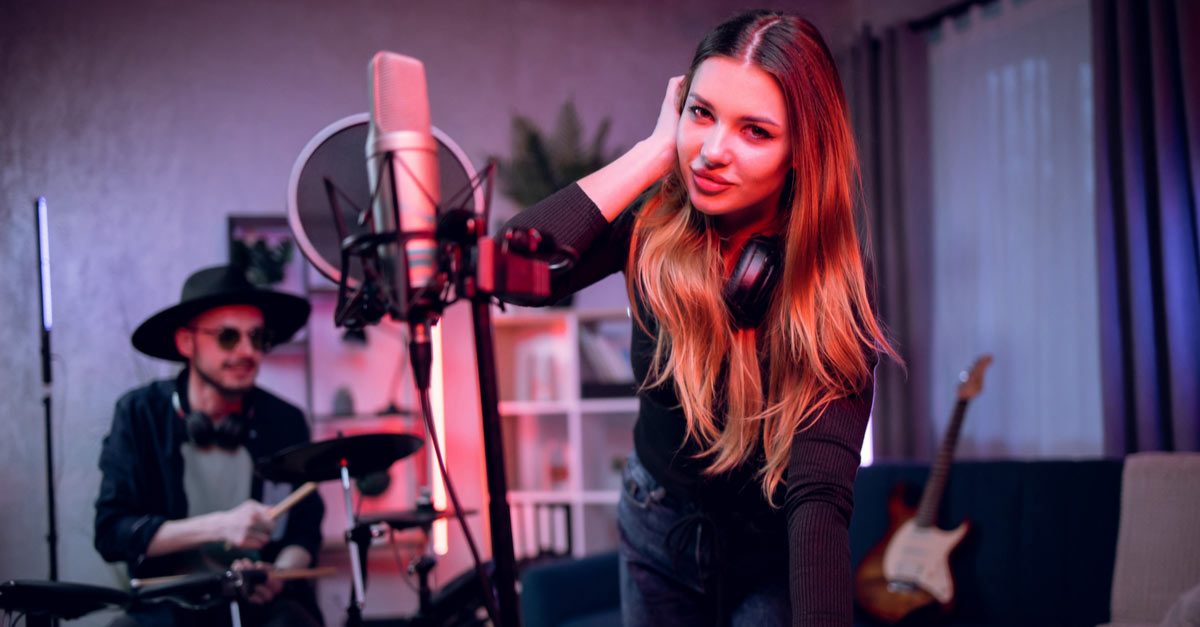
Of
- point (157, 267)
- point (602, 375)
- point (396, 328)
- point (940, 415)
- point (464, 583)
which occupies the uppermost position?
point (157, 267)

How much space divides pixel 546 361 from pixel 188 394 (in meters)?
1.58

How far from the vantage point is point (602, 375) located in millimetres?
3793

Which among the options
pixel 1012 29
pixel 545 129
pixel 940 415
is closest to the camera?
pixel 1012 29

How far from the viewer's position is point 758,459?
1169 mm

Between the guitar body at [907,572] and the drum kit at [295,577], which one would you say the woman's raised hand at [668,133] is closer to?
the drum kit at [295,577]

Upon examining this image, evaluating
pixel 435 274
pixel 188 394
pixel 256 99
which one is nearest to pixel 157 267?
pixel 256 99

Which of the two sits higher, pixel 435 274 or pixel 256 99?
pixel 256 99

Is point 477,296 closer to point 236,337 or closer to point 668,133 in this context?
point 668,133

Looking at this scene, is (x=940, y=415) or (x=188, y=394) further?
(x=940, y=415)

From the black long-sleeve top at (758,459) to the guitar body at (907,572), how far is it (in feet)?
5.52

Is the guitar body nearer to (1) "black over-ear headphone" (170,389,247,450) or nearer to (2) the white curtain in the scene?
(2) the white curtain

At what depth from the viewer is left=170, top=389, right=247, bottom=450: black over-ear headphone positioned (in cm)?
249

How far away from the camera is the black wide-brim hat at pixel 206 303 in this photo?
2.58 meters

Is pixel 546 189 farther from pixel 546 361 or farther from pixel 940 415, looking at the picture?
pixel 940 415
